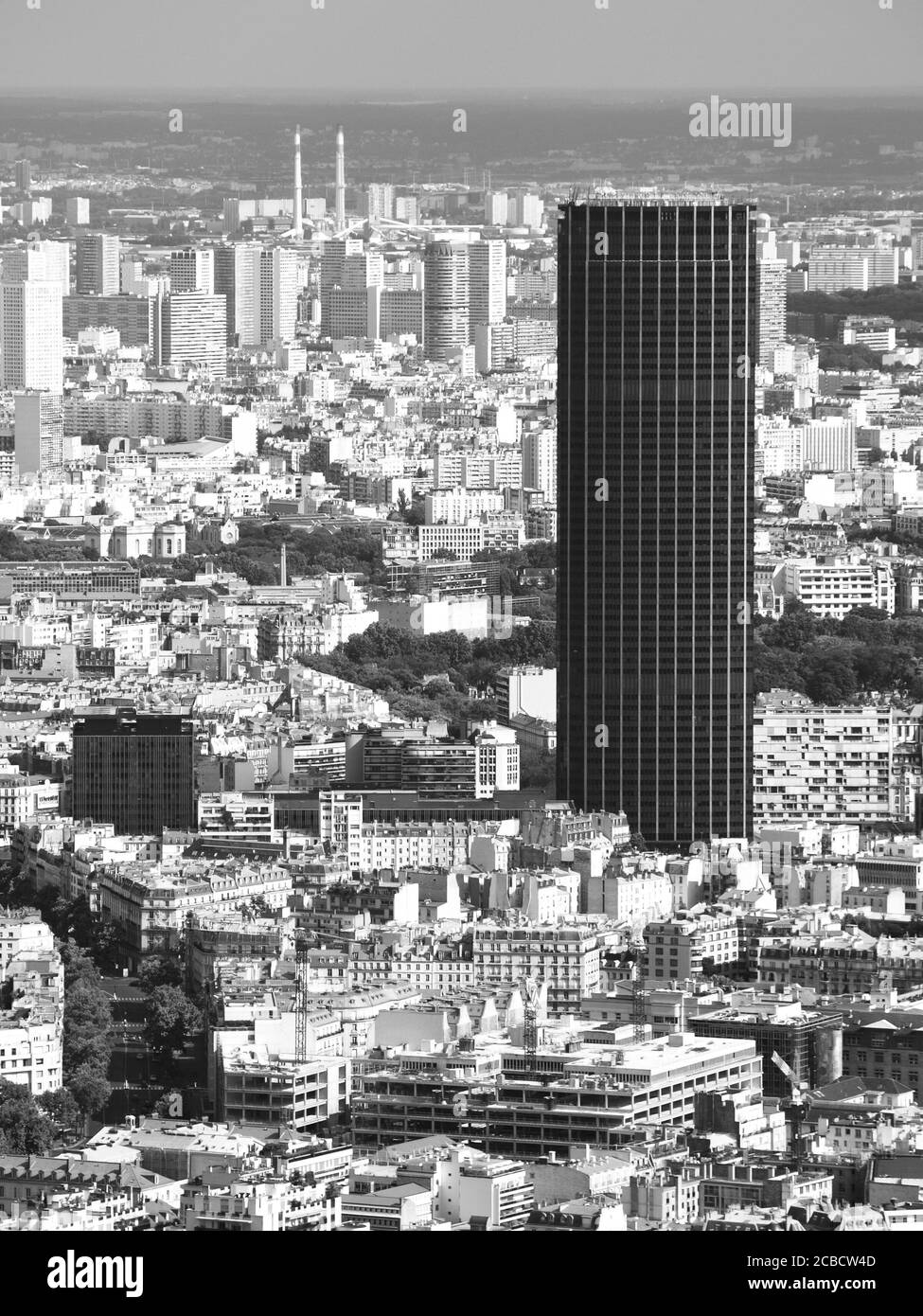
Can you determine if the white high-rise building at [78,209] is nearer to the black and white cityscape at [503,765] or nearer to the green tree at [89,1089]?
the black and white cityscape at [503,765]

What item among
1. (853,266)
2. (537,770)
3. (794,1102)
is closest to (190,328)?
(853,266)

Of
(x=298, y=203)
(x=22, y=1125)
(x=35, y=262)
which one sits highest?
(x=298, y=203)

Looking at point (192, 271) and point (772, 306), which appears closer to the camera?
point (772, 306)

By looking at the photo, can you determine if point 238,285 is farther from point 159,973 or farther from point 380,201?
point 159,973

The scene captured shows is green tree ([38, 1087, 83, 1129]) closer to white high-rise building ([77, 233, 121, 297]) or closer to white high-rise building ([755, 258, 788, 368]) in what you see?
white high-rise building ([755, 258, 788, 368])

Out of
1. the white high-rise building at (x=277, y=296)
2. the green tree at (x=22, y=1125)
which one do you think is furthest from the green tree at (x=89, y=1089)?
the white high-rise building at (x=277, y=296)

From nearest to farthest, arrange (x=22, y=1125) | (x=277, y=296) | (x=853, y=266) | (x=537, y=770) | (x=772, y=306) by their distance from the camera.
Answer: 1. (x=22, y=1125)
2. (x=537, y=770)
3. (x=772, y=306)
4. (x=853, y=266)
5. (x=277, y=296)

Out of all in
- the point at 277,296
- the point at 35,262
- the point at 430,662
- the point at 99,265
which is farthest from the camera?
the point at 277,296
